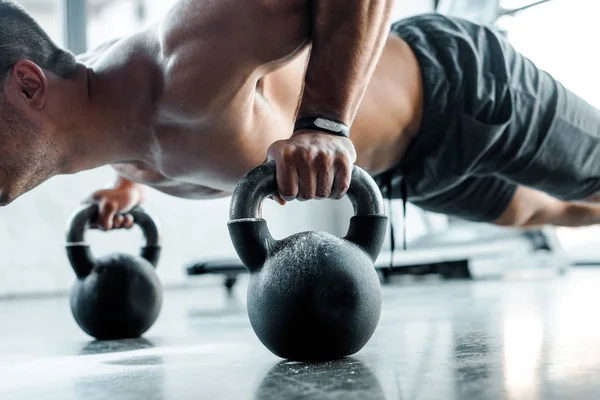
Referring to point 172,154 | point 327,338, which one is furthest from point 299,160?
point 172,154

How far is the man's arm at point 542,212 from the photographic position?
2059 mm

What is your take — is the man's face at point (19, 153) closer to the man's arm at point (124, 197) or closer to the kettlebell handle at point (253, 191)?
the man's arm at point (124, 197)

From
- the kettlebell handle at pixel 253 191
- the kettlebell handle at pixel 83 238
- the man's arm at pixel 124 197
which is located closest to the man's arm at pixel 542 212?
the man's arm at pixel 124 197

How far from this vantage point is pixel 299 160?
3.20 feet

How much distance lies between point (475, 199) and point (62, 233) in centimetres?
321

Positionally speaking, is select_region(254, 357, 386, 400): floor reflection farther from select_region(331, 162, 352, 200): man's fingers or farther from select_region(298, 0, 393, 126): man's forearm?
select_region(298, 0, 393, 126): man's forearm

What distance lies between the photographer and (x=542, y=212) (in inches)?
84.4

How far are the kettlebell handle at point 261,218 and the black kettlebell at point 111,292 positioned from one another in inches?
24.6

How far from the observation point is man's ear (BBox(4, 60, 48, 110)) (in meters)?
1.26

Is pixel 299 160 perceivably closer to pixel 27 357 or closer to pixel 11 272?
pixel 27 357

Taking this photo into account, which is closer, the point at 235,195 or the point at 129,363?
the point at 235,195

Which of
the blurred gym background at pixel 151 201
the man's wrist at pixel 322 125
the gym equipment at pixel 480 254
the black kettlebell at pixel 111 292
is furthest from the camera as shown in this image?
the gym equipment at pixel 480 254

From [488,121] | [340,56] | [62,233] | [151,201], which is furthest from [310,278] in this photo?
[151,201]

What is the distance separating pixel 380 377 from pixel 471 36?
1059mm
